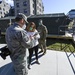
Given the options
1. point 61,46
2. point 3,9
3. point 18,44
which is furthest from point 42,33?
point 3,9

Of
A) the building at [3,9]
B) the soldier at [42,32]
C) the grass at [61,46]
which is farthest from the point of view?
the building at [3,9]

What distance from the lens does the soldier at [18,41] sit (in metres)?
1.95

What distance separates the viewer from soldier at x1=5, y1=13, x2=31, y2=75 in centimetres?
195

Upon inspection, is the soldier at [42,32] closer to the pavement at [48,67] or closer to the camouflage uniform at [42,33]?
the camouflage uniform at [42,33]

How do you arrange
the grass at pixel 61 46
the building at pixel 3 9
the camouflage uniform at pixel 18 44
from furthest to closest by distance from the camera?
the building at pixel 3 9
the grass at pixel 61 46
the camouflage uniform at pixel 18 44

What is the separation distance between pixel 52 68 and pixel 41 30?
1.74 m

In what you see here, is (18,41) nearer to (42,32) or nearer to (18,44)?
(18,44)

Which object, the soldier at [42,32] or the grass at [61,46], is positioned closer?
the soldier at [42,32]

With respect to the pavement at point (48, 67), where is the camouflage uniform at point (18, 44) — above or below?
above

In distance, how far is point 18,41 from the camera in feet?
6.56

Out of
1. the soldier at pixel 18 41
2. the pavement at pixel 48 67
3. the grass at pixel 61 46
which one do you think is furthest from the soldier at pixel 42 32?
the soldier at pixel 18 41

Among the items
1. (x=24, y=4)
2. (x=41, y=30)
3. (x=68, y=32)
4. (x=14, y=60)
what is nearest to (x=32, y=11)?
(x=24, y=4)

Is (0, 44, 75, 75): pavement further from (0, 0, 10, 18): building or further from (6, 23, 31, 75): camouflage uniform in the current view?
(0, 0, 10, 18): building

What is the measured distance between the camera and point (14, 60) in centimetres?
217
